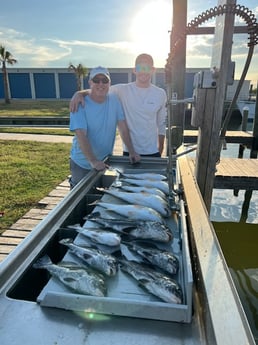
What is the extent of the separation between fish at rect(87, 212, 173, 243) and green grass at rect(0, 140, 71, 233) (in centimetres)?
288

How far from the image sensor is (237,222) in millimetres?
7059

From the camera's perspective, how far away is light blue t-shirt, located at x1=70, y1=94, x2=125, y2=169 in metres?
3.05

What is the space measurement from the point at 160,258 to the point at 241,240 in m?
5.40

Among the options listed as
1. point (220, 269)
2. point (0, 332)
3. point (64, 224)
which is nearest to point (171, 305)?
point (220, 269)

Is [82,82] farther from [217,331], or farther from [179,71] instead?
[217,331]

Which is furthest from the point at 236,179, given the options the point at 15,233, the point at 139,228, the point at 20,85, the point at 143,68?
the point at 20,85

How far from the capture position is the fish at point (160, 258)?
145 cm

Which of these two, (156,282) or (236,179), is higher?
(156,282)

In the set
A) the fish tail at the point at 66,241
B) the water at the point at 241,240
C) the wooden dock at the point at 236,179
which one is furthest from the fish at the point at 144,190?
the wooden dock at the point at 236,179

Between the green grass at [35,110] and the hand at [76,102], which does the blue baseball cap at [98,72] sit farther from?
the green grass at [35,110]

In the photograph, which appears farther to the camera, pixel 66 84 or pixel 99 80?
pixel 66 84

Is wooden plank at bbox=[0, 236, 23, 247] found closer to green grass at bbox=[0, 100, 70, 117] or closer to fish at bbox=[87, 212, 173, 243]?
fish at bbox=[87, 212, 173, 243]

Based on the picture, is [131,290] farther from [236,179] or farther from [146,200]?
[236,179]

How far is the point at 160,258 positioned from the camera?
1489 millimetres
